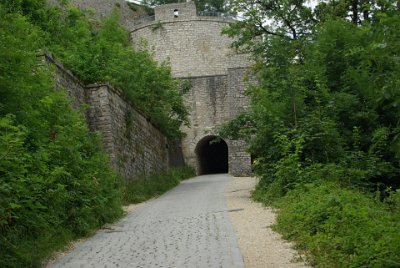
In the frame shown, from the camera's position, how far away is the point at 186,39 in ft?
125

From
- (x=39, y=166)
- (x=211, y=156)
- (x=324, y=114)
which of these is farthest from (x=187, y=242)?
(x=211, y=156)

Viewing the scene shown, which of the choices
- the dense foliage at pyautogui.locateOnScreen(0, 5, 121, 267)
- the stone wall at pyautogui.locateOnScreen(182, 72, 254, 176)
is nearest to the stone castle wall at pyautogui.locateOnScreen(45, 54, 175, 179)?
the dense foliage at pyautogui.locateOnScreen(0, 5, 121, 267)

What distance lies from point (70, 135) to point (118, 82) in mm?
7668

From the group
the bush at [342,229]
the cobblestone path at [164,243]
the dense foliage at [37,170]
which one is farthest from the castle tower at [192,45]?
the bush at [342,229]

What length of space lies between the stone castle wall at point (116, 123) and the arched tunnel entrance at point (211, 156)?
1231 centimetres

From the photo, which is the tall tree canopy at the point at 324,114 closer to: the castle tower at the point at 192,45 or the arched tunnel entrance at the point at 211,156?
the arched tunnel entrance at the point at 211,156

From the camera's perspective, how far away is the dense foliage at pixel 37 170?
6070 millimetres

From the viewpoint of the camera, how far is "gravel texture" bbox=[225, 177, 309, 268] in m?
6.33

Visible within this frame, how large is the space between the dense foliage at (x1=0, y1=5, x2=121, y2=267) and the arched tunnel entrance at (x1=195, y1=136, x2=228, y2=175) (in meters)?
21.6

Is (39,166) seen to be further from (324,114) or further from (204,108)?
(204,108)

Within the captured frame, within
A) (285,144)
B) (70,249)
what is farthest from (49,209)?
(285,144)

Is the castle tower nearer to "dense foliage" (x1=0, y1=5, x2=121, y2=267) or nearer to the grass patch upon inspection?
the grass patch

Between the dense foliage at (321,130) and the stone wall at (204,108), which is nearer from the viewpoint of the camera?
the dense foliage at (321,130)

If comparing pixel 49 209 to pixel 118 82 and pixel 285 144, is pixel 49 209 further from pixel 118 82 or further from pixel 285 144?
pixel 118 82
